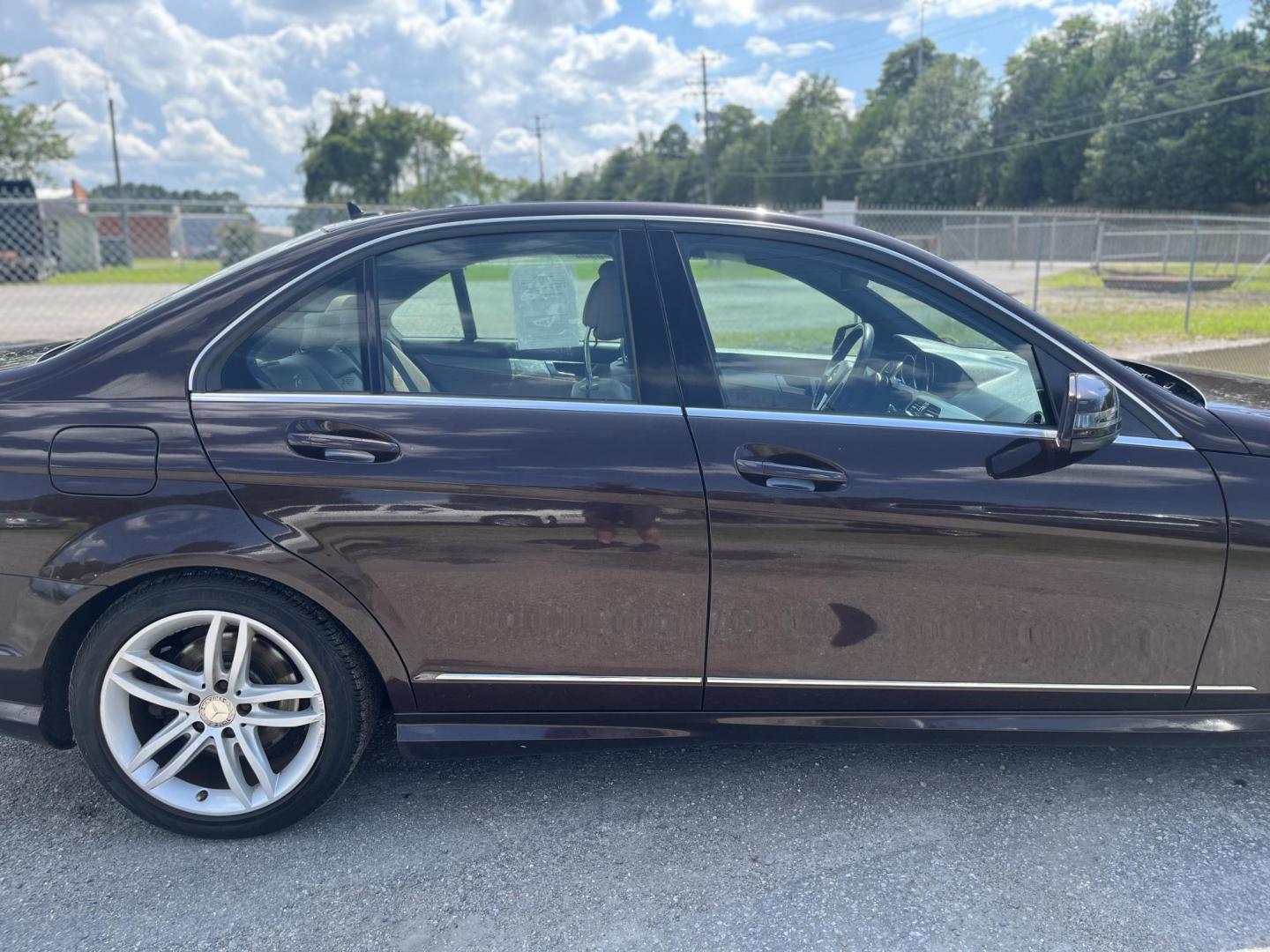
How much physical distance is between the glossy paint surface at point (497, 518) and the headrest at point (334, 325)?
19 cm

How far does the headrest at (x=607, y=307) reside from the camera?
2.62m

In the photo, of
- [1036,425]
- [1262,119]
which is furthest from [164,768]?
[1262,119]

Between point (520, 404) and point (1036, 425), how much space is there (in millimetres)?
1345

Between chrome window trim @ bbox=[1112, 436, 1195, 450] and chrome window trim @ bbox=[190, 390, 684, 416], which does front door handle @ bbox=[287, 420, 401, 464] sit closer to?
chrome window trim @ bbox=[190, 390, 684, 416]

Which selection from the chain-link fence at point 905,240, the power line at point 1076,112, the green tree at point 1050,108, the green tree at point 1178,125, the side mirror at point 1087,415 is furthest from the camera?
the green tree at point 1050,108

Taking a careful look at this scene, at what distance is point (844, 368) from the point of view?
2.82m

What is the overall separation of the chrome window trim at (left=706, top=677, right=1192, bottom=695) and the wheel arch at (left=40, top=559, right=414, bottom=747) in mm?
850

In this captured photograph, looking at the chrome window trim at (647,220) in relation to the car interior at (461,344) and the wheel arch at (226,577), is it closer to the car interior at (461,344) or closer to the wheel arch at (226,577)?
the car interior at (461,344)

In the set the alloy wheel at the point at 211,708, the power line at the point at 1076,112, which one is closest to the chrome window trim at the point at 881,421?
the alloy wheel at the point at 211,708

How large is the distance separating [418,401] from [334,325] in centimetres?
32

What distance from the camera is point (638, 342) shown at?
2576 millimetres

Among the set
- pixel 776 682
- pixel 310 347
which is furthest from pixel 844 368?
pixel 310 347

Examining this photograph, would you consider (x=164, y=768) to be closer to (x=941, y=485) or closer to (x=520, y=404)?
(x=520, y=404)

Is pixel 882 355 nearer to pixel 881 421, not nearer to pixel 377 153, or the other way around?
pixel 881 421
